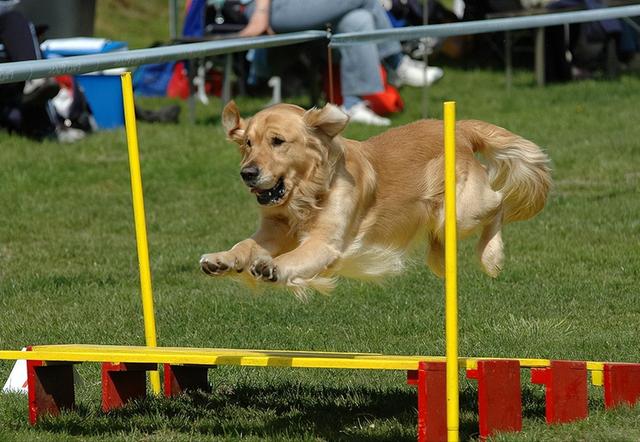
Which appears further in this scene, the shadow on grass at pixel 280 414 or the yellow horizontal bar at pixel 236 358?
the shadow on grass at pixel 280 414

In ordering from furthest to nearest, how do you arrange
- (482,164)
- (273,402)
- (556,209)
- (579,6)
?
(579,6) → (556,209) → (482,164) → (273,402)

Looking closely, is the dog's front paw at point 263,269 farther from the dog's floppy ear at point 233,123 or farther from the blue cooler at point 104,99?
the blue cooler at point 104,99

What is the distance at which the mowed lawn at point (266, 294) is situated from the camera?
4.68 metres

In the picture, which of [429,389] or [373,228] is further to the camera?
[373,228]

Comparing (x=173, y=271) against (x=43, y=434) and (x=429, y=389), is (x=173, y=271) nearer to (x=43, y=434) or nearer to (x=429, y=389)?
(x=43, y=434)

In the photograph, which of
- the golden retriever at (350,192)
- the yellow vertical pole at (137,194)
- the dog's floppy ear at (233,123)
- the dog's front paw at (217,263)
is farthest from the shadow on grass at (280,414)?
the dog's floppy ear at (233,123)

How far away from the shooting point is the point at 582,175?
992 centimetres

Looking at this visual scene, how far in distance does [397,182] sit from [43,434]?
188 cm

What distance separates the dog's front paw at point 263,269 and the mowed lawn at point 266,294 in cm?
63

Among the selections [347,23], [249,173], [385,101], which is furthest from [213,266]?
[385,101]

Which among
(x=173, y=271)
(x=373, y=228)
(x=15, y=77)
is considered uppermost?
(x=15, y=77)

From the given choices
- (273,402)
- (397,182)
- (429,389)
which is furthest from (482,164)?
(429,389)

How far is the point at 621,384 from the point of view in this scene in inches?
178

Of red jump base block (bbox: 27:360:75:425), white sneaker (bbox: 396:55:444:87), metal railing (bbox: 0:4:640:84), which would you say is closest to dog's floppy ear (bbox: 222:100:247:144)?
metal railing (bbox: 0:4:640:84)
